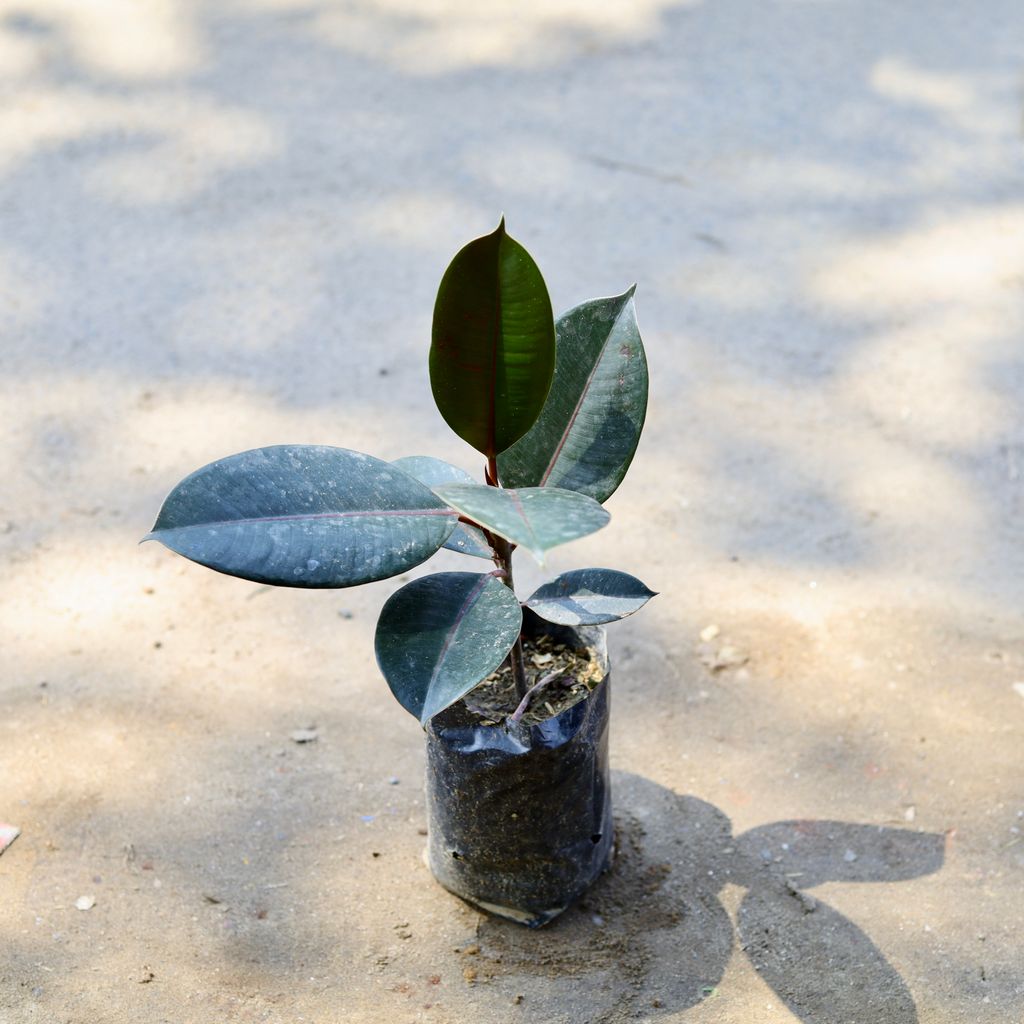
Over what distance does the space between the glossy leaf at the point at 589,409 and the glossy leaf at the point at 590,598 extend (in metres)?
0.09

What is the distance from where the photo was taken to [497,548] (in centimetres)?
134

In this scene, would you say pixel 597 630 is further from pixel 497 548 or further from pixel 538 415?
pixel 538 415

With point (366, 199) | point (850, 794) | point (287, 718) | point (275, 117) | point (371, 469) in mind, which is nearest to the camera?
point (371, 469)

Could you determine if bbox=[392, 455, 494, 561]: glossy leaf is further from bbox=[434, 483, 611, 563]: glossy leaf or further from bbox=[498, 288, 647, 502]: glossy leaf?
bbox=[434, 483, 611, 563]: glossy leaf

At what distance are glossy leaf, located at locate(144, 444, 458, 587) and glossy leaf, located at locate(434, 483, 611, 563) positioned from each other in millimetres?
102

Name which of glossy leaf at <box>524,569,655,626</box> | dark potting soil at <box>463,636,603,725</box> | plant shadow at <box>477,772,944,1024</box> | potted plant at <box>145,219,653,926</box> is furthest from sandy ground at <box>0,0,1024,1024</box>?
glossy leaf at <box>524,569,655,626</box>

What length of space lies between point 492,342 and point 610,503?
120 cm

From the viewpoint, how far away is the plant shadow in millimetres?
1496

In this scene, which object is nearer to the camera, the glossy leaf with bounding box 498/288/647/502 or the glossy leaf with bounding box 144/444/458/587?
the glossy leaf with bounding box 144/444/458/587

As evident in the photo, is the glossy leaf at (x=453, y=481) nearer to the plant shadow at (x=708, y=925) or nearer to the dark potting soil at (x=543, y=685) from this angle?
the dark potting soil at (x=543, y=685)

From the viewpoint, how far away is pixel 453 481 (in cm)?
139

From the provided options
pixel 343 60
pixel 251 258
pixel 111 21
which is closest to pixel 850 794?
pixel 251 258

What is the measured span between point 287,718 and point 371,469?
78cm

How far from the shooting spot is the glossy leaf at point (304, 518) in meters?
1.16
